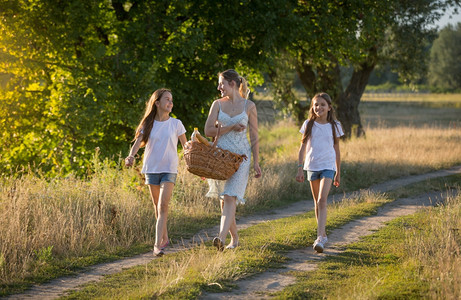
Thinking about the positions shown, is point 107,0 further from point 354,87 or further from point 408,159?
point 354,87

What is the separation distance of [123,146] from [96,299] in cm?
920

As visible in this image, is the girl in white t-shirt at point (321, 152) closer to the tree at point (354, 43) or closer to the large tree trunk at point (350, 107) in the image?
the tree at point (354, 43)

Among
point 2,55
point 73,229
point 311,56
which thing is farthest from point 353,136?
point 73,229

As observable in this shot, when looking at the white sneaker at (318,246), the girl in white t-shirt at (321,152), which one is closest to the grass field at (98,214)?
the white sneaker at (318,246)

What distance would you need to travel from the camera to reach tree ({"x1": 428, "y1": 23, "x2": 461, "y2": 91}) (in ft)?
243

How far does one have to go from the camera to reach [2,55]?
12.6 metres

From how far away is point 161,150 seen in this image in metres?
7.21

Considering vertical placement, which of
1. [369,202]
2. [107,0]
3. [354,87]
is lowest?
[369,202]

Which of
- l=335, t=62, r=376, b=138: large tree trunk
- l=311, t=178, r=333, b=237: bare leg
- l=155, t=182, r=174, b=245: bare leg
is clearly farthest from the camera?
l=335, t=62, r=376, b=138: large tree trunk

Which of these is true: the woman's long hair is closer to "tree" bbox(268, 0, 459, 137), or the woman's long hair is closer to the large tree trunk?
"tree" bbox(268, 0, 459, 137)

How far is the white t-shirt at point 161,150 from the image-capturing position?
7.19 metres

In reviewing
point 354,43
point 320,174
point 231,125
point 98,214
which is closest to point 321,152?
point 320,174

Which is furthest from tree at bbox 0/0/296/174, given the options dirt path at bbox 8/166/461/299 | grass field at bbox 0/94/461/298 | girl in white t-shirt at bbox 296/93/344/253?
girl in white t-shirt at bbox 296/93/344/253

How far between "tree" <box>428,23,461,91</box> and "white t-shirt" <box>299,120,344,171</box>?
69.9 metres
